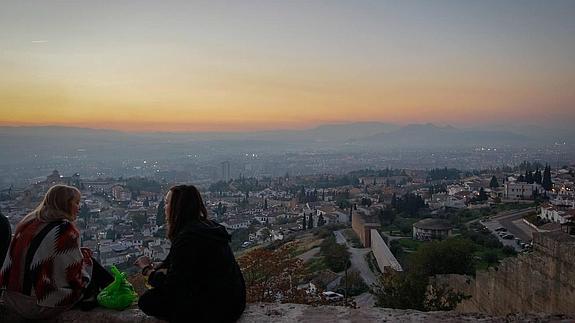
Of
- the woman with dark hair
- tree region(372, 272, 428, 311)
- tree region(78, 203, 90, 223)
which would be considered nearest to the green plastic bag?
the woman with dark hair

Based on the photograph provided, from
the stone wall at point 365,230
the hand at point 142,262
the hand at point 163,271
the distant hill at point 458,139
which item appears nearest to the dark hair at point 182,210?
the hand at point 163,271

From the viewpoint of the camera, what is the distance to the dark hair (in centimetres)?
260

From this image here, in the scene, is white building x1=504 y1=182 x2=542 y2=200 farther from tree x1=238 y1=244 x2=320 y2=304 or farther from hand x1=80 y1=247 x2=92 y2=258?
hand x1=80 y1=247 x2=92 y2=258

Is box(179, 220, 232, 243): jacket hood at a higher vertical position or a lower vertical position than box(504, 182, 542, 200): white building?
higher

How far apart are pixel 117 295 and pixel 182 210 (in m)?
0.64

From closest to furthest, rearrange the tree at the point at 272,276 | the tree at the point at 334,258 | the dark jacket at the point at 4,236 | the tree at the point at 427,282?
the dark jacket at the point at 4,236 → the tree at the point at 427,282 → the tree at the point at 272,276 → the tree at the point at 334,258

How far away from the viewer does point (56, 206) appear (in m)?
2.74

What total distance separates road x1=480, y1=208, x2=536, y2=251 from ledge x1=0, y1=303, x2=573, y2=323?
686 inches

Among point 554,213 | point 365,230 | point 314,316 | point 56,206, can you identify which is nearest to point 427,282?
point 314,316

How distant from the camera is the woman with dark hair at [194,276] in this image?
2.44 metres

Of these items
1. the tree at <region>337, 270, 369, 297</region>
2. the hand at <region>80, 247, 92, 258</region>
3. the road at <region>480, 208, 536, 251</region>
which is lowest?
the tree at <region>337, 270, 369, 297</region>

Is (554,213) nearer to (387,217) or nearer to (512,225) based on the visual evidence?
(512,225)

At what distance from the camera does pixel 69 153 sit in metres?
36.5

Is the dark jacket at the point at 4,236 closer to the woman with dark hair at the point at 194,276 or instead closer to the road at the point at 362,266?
the woman with dark hair at the point at 194,276
